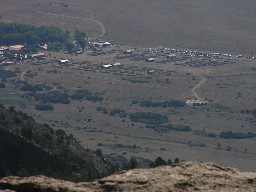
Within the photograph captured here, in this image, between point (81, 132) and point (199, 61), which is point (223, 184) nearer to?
point (81, 132)

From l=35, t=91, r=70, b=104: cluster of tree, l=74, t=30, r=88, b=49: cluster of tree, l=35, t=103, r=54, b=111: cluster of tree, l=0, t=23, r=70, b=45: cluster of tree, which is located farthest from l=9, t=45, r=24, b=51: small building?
l=35, t=103, r=54, b=111: cluster of tree

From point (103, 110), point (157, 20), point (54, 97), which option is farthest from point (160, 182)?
point (157, 20)

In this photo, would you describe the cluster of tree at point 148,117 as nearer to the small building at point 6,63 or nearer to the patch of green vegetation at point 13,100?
the patch of green vegetation at point 13,100

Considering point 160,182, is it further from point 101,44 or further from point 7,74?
point 101,44

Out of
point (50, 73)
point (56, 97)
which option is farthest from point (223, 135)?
point (50, 73)

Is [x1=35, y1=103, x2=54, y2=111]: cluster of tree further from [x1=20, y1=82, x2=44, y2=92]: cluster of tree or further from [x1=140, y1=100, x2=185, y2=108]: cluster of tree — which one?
[x1=140, y1=100, x2=185, y2=108]: cluster of tree

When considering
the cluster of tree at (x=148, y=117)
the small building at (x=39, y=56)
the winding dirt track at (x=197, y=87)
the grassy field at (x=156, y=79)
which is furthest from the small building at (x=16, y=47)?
the cluster of tree at (x=148, y=117)
